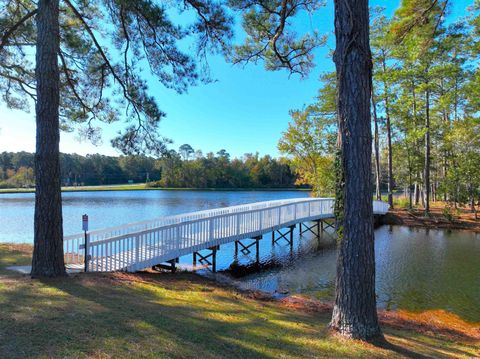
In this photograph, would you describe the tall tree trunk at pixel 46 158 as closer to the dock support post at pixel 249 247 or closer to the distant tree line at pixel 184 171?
the dock support post at pixel 249 247

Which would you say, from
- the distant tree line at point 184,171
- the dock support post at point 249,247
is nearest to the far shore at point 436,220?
the dock support post at point 249,247

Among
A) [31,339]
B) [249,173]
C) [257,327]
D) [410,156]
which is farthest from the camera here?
[249,173]

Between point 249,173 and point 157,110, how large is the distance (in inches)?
2603

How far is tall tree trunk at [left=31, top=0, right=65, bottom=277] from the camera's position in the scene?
218 inches

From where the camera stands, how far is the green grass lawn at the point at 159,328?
9.59 ft

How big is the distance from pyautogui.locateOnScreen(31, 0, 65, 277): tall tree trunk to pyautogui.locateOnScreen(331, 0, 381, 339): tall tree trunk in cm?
496

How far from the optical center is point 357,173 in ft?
12.7

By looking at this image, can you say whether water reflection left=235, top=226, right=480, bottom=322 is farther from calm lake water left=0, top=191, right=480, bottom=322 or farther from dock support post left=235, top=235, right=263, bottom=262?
dock support post left=235, top=235, right=263, bottom=262

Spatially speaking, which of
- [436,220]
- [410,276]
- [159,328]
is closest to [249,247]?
[410,276]

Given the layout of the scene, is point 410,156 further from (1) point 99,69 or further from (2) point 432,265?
(1) point 99,69

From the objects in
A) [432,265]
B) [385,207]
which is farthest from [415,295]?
[385,207]

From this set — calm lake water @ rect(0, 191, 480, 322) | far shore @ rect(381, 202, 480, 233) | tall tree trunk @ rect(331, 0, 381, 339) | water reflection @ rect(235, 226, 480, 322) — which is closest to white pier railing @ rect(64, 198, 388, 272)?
calm lake water @ rect(0, 191, 480, 322)

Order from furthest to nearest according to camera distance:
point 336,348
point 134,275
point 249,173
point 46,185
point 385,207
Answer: point 249,173, point 385,207, point 134,275, point 46,185, point 336,348

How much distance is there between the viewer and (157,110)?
777 cm
